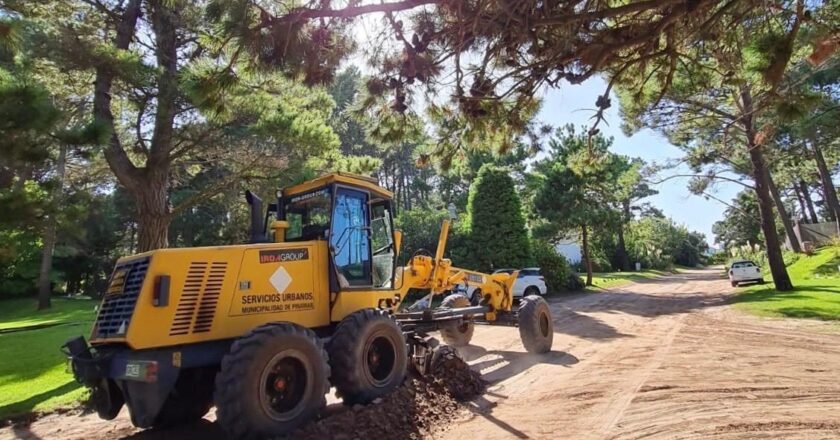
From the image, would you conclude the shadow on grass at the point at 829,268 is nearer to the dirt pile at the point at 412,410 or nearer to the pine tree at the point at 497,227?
the pine tree at the point at 497,227

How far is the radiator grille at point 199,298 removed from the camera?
488cm

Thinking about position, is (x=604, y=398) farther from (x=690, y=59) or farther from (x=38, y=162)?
(x=38, y=162)

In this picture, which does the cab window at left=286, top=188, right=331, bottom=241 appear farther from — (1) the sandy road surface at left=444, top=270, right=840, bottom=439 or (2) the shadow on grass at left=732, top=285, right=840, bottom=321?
(2) the shadow on grass at left=732, top=285, right=840, bottom=321

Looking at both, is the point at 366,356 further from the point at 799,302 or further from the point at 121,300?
the point at 799,302

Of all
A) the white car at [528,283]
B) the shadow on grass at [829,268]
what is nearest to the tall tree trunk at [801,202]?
the shadow on grass at [829,268]

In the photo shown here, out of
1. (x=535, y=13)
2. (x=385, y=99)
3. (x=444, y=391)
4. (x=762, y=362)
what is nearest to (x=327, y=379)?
(x=444, y=391)

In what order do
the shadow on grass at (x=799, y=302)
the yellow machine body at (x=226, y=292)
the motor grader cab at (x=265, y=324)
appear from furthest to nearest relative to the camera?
the shadow on grass at (x=799, y=302)
the yellow machine body at (x=226, y=292)
the motor grader cab at (x=265, y=324)

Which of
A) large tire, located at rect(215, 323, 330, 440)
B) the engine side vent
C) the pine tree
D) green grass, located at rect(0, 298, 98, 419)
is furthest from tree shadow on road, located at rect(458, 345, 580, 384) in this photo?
the pine tree

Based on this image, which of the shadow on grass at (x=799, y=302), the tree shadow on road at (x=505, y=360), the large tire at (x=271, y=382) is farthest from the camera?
the shadow on grass at (x=799, y=302)

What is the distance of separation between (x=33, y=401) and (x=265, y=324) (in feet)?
14.8

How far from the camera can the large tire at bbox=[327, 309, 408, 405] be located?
17.6 ft

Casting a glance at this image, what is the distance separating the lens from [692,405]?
214 inches

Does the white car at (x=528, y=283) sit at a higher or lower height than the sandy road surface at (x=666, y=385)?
higher

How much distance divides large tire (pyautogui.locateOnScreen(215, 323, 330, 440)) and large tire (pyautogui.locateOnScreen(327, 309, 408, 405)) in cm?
32
